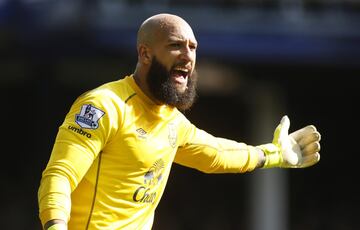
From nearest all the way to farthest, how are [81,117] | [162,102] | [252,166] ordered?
[81,117], [162,102], [252,166]

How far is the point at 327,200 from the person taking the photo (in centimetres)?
1700

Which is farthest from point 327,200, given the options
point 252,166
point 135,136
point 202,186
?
point 135,136

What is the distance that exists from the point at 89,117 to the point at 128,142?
317 mm

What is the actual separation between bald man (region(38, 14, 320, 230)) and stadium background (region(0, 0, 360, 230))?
782 centimetres

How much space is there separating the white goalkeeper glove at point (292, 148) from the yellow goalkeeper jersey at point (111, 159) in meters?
0.70

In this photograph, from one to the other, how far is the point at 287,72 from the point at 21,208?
5.19 meters

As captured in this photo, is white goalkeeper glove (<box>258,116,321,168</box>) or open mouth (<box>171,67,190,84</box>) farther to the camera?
white goalkeeper glove (<box>258,116,321,168</box>)

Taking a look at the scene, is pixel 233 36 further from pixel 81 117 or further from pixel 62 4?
pixel 81 117

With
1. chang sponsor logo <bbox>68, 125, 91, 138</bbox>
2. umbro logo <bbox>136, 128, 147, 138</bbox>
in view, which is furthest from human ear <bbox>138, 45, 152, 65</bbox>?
chang sponsor logo <bbox>68, 125, 91, 138</bbox>

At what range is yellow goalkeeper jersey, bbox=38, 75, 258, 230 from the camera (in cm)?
522

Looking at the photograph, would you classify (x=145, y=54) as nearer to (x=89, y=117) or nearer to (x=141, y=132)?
(x=141, y=132)

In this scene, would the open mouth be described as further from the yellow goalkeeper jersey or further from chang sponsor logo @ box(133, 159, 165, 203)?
chang sponsor logo @ box(133, 159, 165, 203)

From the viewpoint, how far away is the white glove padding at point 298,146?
21.8ft

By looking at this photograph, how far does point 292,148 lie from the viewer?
6688mm
